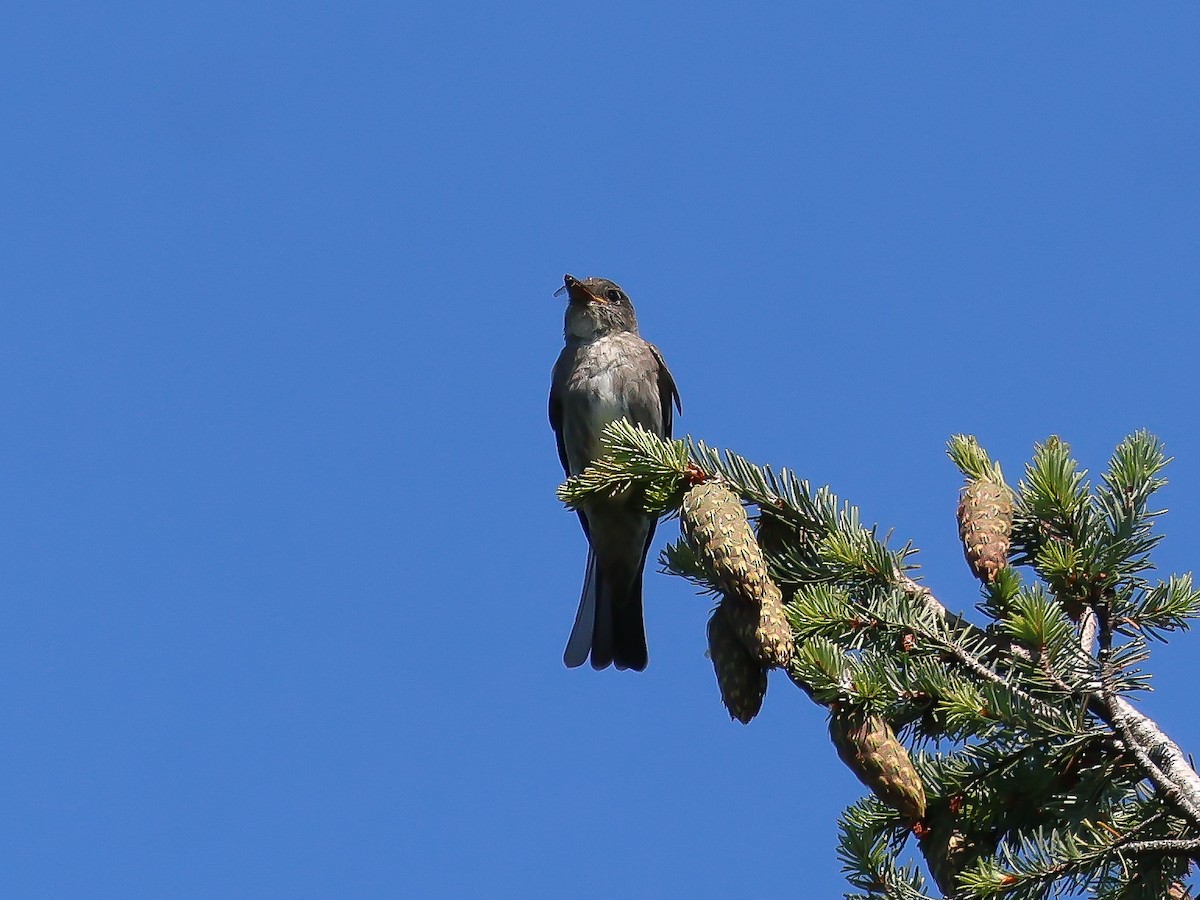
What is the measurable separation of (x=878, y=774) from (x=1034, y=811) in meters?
0.52

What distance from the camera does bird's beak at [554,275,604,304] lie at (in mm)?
8461

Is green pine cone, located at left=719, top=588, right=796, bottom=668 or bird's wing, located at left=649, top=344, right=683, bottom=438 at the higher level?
bird's wing, located at left=649, top=344, right=683, bottom=438

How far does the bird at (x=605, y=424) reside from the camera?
776 centimetres

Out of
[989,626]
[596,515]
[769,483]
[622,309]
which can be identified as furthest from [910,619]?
[622,309]

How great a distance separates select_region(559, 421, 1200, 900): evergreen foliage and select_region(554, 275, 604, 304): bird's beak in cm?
488

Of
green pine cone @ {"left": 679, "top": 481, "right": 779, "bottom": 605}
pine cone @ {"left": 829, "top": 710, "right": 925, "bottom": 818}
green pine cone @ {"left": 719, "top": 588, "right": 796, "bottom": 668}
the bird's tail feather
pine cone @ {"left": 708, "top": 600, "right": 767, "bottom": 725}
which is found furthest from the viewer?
the bird's tail feather

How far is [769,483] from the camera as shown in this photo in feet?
12.8

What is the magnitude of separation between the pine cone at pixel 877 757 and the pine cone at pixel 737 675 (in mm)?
603

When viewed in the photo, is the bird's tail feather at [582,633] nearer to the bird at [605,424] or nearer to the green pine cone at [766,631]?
the bird at [605,424]

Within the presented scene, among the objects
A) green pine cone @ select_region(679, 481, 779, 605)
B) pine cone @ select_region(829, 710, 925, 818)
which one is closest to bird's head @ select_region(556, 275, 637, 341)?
green pine cone @ select_region(679, 481, 779, 605)

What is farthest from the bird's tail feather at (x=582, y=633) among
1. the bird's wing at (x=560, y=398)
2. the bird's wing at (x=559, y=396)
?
the bird's wing at (x=559, y=396)

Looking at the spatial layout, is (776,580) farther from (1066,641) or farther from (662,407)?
(662,407)

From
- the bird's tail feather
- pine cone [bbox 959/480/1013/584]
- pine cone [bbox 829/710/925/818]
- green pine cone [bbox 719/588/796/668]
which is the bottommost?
pine cone [bbox 829/710/925/818]

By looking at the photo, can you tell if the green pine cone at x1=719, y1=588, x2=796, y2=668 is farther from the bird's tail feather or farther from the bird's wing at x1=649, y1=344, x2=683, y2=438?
the bird's wing at x1=649, y1=344, x2=683, y2=438
